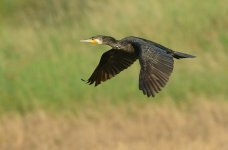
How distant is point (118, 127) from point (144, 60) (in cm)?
338

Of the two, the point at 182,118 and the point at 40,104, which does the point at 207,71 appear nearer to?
the point at 182,118

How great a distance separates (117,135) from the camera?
34.0ft

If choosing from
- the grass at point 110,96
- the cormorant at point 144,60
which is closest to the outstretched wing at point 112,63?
the cormorant at point 144,60

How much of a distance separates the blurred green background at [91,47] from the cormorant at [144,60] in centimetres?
265

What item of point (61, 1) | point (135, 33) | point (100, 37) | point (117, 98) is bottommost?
point (100, 37)

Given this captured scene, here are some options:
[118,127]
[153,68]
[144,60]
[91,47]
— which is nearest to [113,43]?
[144,60]

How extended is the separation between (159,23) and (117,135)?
192 cm

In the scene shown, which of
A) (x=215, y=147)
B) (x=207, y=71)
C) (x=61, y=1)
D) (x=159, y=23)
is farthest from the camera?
(x=61, y=1)

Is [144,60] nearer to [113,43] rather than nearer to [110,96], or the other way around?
[113,43]

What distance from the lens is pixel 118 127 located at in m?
10.4

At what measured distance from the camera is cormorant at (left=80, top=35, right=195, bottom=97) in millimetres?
6910

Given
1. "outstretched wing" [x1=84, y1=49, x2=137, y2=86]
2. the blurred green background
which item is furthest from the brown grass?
"outstretched wing" [x1=84, y1=49, x2=137, y2=86]

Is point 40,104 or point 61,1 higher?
point 61,1

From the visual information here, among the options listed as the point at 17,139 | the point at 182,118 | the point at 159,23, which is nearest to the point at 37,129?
the point at 17,139
